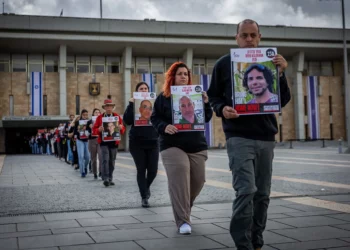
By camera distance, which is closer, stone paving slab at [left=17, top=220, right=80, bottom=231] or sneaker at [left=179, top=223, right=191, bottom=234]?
sneaker at [left=179, top=223, right=191, bottom=234]

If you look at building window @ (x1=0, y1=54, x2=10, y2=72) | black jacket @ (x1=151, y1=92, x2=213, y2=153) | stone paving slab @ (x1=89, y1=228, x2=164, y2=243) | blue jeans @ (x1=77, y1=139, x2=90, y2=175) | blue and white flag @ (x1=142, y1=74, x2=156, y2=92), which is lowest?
stone paving slab @ (x1=89, y1=228, x2=164, y2=243)

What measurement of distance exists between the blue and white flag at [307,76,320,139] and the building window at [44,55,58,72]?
A: 25588mm

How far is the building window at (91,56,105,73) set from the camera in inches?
1788

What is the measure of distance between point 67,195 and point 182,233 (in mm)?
4212

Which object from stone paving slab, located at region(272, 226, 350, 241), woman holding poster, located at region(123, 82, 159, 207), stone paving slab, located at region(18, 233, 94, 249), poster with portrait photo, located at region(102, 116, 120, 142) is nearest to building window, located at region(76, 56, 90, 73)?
poster with portrait photo, located at region(102, 116, 120, 142)

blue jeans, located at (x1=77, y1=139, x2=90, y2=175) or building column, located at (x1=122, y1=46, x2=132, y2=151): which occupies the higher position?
building column, located at (x1=122, y1=46, x2=132, y2=151)

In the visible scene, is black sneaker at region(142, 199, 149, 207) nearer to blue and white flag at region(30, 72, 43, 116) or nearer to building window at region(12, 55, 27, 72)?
blue and white flag at region(30, 72, 43, 116)

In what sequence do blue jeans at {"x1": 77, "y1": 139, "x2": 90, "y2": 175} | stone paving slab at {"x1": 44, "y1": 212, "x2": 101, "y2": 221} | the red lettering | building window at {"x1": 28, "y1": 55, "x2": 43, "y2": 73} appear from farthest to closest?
building window at {"x1": 28, "y1": 55, "x2": 43, "y2": 73}, blue jeans at {"x1": 77, "y1": 139, "x2": 90, "y2": 175}, stone paving slab at {"x1": 44, "y1": 212, "x2": 101, "y2": 221}, the red lettering

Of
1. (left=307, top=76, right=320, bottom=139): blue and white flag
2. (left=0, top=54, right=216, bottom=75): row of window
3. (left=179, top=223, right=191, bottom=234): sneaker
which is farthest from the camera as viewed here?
(left=307, top=76, right=320, bottom=139): blue and white flag

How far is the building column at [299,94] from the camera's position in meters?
47.0

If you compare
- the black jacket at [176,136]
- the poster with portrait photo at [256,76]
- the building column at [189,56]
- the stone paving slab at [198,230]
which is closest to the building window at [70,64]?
the building column at [189,56]

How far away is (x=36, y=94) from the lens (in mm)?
42344

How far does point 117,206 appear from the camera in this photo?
7277mm

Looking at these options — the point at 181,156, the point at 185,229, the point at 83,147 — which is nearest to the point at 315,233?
the point at 185,229
